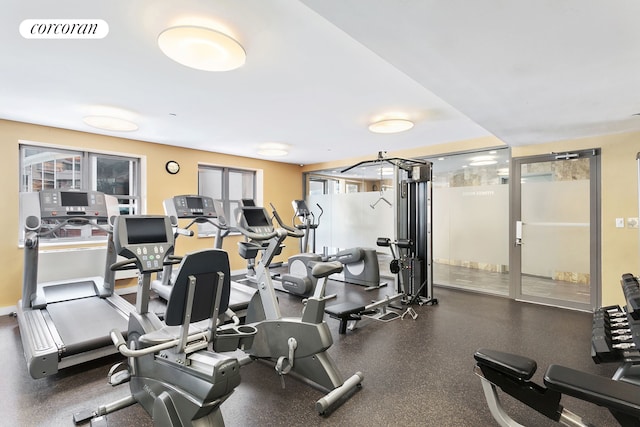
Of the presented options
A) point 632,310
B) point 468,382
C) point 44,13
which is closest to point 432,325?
point 468,382

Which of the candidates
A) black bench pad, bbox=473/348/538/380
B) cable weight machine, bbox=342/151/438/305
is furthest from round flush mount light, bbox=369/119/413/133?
black bench pad, bbox=473/348/538/380

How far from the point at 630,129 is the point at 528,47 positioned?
300 centimetres

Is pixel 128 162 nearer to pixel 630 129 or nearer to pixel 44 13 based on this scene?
Result: pixel 44 13

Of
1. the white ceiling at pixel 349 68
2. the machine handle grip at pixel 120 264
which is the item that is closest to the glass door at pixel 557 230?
the white ceiling at pixel 349 68

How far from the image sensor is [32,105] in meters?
3.47

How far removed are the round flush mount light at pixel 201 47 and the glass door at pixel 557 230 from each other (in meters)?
4.32

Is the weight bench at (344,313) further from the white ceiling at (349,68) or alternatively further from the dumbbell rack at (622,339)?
the white ceiling at (349,68)

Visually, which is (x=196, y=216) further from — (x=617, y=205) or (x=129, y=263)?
(x=617, y=205)

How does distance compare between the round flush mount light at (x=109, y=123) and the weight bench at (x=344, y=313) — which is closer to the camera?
the weight bench at (x=344, y=313)

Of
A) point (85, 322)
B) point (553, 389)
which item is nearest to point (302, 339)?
point (553, 389)

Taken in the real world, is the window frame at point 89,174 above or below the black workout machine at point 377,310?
above

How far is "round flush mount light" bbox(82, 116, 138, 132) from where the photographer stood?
144 inches

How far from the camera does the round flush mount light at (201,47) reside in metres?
1.92

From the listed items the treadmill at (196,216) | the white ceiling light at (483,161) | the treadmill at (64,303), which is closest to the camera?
the treadmill at (64,303)
